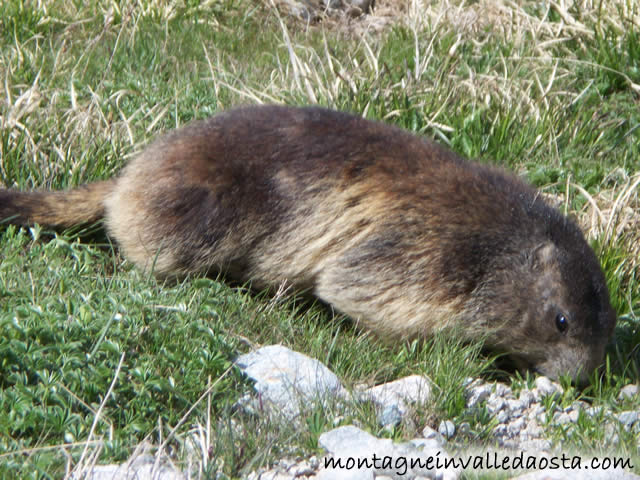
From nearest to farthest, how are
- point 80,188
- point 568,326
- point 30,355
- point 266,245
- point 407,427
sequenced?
point 30,355
point 407,427
point 568,326
point 266,245
point 80,188

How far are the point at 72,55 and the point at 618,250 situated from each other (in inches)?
172

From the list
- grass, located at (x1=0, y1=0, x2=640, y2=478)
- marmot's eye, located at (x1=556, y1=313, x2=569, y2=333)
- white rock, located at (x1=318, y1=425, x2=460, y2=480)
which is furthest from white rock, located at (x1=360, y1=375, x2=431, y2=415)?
marmot's eye, located at (x1=556, y1=313, x2=569, y2=333)

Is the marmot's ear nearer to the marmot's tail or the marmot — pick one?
the marmot

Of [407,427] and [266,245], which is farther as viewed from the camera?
[266,245]

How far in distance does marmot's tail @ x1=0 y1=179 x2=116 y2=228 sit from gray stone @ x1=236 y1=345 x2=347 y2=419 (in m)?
1.57

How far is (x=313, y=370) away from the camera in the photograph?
3969 mm

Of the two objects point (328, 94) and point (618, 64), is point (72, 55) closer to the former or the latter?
point (328, 94)

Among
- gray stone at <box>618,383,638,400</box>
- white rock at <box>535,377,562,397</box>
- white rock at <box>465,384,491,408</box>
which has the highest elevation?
white rock at <box>465,384,491,408</box>

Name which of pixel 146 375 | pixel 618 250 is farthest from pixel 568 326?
pixel 146 375

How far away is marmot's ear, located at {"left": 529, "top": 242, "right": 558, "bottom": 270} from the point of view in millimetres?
4578

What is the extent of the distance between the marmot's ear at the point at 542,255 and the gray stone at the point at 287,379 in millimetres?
1311

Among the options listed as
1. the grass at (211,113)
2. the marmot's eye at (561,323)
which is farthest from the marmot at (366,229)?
the grass at (211,113)

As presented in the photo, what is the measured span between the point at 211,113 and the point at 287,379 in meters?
2.88

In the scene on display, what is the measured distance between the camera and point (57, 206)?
4.96 meters
